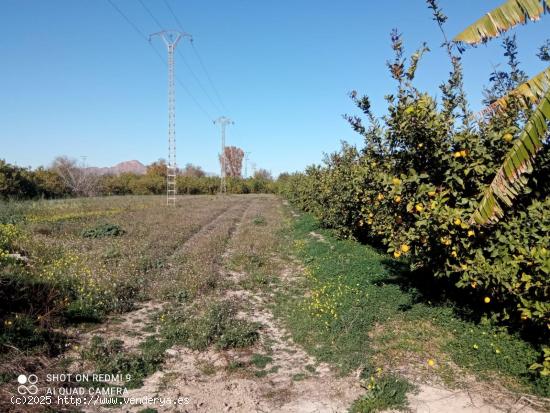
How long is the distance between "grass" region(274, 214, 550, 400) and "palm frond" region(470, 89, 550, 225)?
1675 mm

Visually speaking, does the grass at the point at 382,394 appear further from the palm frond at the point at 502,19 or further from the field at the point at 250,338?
the palm frond at the point at 502,19

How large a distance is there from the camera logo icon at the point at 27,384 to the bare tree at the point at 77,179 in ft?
151

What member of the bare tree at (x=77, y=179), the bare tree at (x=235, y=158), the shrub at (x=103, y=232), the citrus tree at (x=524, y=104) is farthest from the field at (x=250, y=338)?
the bare tree at (x=235, y=158)

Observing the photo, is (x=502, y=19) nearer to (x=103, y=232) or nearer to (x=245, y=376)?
(x=245, y=376)

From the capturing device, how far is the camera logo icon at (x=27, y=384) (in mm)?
3744

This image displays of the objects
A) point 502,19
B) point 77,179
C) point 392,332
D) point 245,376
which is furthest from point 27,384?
point 77,179

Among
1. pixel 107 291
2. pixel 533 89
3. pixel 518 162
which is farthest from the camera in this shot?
pixel 107 291

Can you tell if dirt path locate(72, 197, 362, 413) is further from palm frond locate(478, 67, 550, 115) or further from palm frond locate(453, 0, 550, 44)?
palm frond locate(453, 0, 550, 44)

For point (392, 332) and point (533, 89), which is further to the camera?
point (392, 332)

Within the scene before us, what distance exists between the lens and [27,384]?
3900 mm

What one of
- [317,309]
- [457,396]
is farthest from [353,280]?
[457,396]

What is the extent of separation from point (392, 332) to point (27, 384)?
4.29 m

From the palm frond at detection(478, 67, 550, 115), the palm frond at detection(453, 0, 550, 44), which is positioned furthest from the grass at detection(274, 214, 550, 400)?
the palm frond at detection(453, 0, 550, 44)

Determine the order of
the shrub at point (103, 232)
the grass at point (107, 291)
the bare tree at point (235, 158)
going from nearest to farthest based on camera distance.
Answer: the grass at point (107, 291) < the shrub at point (103, 232) < the bare tree at point (235, 158)
